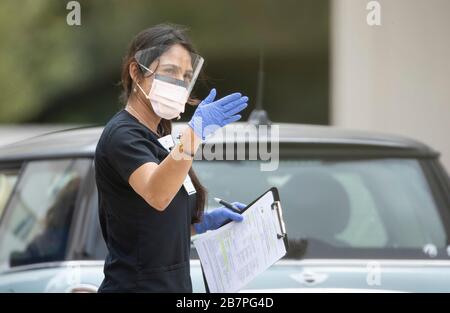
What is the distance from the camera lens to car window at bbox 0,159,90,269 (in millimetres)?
4438

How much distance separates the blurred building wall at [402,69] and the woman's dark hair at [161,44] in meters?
6.60

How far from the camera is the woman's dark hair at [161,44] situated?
301 centimetres

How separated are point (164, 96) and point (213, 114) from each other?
208 millimetres


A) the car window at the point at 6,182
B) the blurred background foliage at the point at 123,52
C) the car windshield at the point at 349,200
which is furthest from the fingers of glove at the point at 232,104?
the blurred background foliage at the point at 123,52

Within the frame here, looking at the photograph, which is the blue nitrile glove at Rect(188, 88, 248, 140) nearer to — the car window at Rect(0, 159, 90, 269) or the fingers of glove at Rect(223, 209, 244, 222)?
the fingers of glove at Rect(223, 209, 244, 222)

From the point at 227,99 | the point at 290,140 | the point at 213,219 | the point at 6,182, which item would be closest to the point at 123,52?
the point at 6,182

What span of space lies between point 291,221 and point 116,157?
1.55 m

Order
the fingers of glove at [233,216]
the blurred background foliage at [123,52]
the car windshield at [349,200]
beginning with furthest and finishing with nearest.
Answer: the blurred background foliage at [123,52]
the car windshield at [349,200]
the fingers of glove at [233,216]

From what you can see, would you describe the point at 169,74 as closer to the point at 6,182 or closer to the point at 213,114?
the point at 213,114

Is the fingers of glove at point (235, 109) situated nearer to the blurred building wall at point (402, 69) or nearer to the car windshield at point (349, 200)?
the car windshield at point (349, 200)

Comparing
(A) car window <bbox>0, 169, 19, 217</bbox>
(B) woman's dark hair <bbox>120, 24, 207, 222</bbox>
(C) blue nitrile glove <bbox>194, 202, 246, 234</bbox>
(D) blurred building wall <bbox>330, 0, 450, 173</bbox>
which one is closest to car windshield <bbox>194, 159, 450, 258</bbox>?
(C) blue nitrile glove <bbox>194, 202, 246, 234</bbox>

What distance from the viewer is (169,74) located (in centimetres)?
298

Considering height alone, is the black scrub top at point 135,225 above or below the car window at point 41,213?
above
